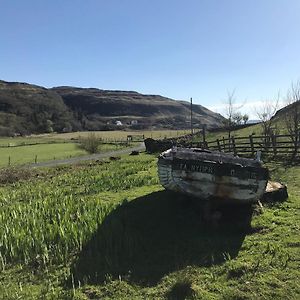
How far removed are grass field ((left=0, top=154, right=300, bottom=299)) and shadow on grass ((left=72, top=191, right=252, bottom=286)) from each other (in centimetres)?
2

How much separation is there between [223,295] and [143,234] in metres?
3.58

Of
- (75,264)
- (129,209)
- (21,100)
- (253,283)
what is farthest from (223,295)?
(21,100)

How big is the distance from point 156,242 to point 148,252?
57 centimetres

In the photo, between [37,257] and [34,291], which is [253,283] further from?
[37,257]

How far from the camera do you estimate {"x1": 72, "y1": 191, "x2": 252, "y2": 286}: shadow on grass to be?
854 cm

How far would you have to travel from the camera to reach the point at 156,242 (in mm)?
10000

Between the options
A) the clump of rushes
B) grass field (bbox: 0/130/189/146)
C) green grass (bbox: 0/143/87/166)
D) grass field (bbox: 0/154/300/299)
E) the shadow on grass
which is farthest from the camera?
grass field (bbox: 0/130/189/146)

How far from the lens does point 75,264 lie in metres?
8.79

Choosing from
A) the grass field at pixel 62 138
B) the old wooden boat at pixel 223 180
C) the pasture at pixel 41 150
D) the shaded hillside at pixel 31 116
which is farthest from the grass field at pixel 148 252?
the shaded hillside at pixel 31 116

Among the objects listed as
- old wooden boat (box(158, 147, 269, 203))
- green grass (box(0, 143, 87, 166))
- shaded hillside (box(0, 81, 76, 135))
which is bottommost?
green grass (box(0, 143, 87, 166))

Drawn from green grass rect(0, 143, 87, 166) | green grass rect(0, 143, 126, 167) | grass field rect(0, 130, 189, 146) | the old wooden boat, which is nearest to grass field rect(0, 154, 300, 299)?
the old wooden boat

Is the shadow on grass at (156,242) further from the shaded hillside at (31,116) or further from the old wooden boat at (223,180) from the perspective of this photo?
the shaded hillside at (31,116)

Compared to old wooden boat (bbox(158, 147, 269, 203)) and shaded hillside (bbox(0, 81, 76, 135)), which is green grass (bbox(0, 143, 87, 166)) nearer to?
old wooden boat (bbox(158, 147, 269, 203))

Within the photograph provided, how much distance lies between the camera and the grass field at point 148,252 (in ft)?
24.8
